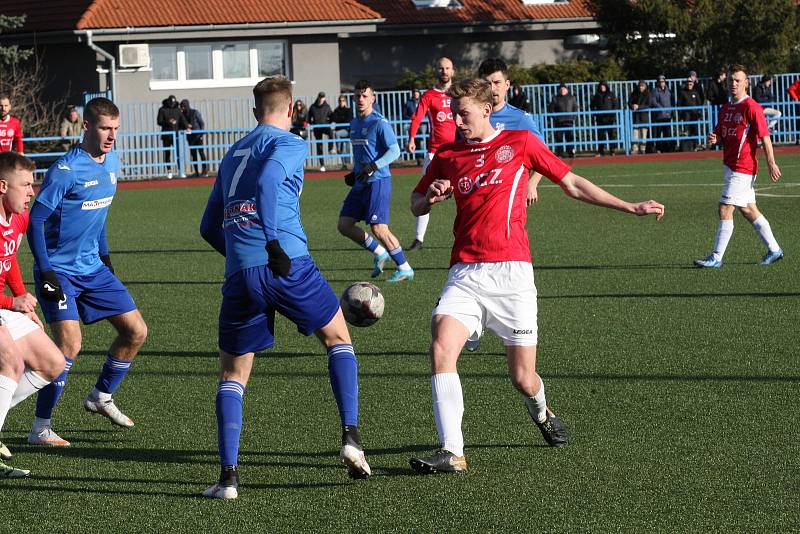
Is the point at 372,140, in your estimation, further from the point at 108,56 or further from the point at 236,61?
the point at 236,61

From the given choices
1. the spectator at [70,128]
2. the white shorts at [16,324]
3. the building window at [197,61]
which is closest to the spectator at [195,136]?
the spectator at [70,128]

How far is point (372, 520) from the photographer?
18.1ft

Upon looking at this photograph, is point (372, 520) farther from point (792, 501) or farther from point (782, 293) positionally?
point (782, 293)

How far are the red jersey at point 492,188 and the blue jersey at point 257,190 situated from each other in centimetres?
83

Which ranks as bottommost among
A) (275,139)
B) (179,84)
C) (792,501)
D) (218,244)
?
(792,501)

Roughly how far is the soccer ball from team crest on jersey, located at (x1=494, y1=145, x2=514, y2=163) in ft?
5.94

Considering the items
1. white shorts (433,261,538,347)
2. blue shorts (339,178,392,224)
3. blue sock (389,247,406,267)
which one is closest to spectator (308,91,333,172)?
blue shorts (339,178,392,224)

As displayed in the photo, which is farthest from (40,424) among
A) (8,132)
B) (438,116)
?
(8,132)

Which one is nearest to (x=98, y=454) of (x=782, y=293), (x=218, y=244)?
(x=218, y=244)

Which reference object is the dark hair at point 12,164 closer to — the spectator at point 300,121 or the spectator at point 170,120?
the spectator at point 170,120

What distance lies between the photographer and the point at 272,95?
19.7ft

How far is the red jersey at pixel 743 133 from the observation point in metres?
13.7

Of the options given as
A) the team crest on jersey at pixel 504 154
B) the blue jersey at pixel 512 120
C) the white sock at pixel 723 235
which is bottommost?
the white sock at pixel 723 235

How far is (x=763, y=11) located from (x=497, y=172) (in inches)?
1297
